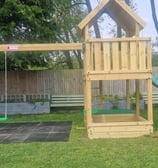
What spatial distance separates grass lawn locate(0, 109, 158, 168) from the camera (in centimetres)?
606

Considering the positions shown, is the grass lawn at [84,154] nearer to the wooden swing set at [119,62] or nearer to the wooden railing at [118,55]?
the wooden swing set at [119,62]

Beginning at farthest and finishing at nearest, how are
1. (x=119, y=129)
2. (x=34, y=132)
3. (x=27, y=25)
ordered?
(x=27, y=25) → (x=34, y=132) → (x=119, y=129)

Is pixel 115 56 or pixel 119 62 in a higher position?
pixel 115 56

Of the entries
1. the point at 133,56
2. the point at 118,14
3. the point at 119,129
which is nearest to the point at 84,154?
the point at 119,129

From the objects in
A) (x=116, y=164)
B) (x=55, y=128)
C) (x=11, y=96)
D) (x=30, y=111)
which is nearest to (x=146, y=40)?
(x=55, y=128)

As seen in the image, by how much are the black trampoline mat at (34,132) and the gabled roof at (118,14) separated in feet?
9.11

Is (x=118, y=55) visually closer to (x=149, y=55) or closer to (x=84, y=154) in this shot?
(x=149, y=55)

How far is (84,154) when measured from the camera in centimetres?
682

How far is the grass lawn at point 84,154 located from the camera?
6.06 metres

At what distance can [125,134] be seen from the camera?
9125 millimetres

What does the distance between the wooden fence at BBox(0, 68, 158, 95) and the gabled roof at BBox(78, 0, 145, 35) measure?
6274 mm

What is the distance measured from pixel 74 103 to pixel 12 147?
929 centimetres

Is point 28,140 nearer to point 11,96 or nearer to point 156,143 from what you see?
point 156,143

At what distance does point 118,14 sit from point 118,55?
6.54 feet
